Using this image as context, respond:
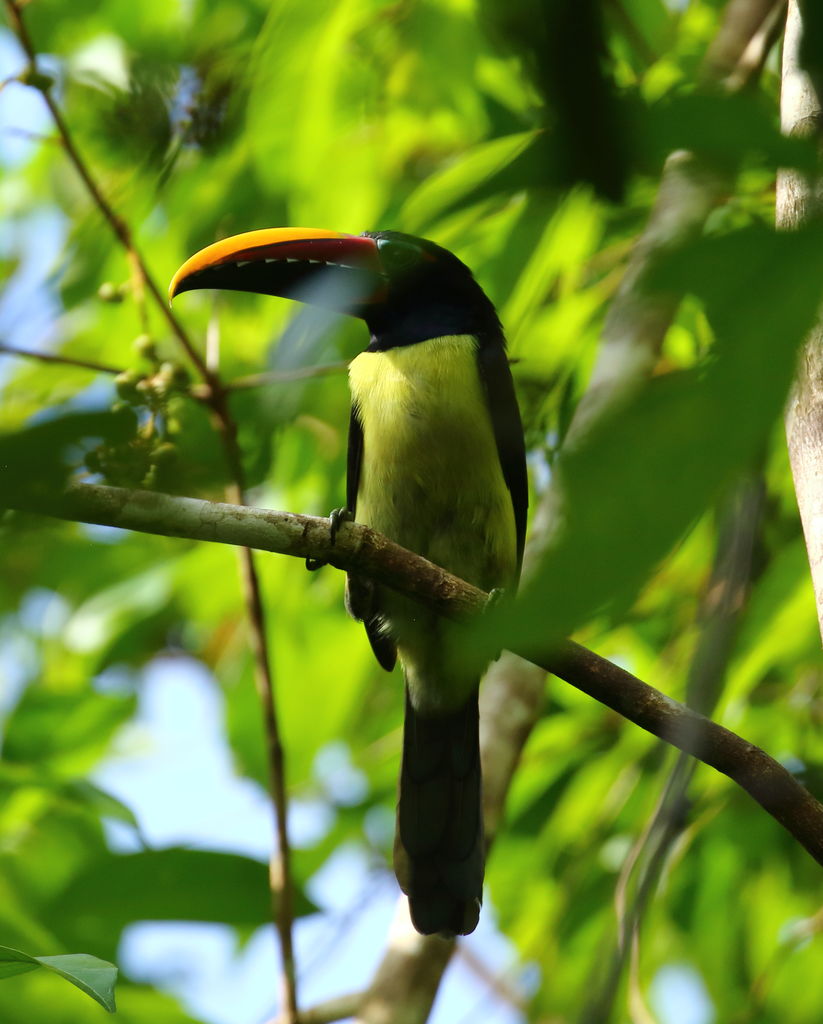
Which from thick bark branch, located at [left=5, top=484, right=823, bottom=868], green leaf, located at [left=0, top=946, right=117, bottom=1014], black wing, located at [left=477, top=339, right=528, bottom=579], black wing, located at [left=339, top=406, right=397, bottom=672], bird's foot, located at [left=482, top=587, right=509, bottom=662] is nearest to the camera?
bird's foot, located at [left=482, top=587, right=509, bottom=662]

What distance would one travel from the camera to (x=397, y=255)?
3.83m

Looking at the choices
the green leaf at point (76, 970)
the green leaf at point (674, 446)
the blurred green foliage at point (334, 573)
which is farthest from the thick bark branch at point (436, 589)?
the green leaf at point (674, 446)

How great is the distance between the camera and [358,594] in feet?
13.3

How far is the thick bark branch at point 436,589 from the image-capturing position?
6.50ft

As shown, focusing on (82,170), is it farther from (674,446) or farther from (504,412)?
(674,446)

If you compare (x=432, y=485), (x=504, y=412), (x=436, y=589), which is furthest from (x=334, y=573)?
(x=436, y=589)

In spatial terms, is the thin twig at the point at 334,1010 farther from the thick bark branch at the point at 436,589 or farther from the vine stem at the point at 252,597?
the thick bark branch at the point at 436,589

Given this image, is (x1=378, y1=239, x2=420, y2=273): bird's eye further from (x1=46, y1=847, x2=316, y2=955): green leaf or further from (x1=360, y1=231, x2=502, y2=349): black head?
(x1=46, y1=847, x2=316, y2=955): green leaf

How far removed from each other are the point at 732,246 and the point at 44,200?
5.16 metres

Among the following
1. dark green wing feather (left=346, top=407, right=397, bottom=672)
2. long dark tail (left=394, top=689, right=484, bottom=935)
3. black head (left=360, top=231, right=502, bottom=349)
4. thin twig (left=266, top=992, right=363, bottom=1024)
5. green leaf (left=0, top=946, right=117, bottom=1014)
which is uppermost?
black head (left=360, top=231, right=502, bottom=349)

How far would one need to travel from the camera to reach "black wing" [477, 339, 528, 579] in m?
3.91

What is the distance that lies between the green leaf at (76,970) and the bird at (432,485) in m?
1.79

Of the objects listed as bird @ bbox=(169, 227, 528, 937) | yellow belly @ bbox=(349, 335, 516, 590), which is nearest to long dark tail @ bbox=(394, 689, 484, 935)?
bird @ bbox=(169, 227, 528, 937)

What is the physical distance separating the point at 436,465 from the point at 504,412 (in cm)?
30
